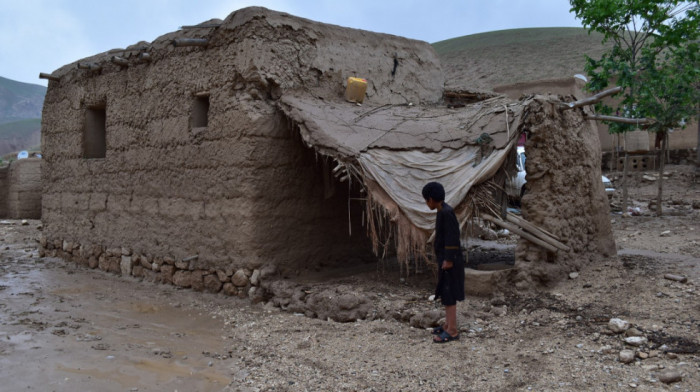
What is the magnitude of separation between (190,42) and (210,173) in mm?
1538

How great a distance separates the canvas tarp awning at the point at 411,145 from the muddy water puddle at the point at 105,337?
6.85ft

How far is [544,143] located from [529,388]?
2.81 metres

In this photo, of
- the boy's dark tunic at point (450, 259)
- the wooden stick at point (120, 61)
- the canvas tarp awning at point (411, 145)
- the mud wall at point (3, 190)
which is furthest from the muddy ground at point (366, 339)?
the mud wall at point (3, 190)

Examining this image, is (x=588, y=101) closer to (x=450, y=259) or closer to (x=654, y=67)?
(x=450, y=259)

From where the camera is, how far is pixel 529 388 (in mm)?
3676

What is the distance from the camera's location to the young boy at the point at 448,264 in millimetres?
4547

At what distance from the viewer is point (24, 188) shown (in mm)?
14672

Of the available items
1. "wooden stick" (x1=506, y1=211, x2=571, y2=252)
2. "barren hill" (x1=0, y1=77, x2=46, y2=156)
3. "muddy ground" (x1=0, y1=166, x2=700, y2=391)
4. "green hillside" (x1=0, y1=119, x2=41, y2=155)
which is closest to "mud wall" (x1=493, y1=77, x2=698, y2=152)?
"muddy ground" (x1=0, y1=166, x2=700, y2=391)

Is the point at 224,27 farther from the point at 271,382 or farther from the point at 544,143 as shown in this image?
the point at 271,382

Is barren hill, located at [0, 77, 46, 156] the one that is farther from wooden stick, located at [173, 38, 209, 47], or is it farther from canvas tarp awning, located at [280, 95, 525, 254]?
canvas tarp awning, located at [280, 95, 525, 254]

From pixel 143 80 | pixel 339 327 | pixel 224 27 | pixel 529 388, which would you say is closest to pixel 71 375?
pixel 339 327

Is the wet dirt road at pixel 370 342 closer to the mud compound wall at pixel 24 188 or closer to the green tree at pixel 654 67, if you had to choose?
the green tree at pixel 654 67

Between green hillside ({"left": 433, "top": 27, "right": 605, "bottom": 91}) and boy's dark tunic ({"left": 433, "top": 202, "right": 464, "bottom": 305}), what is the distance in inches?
1008

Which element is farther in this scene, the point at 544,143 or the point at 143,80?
the point at 143,80
